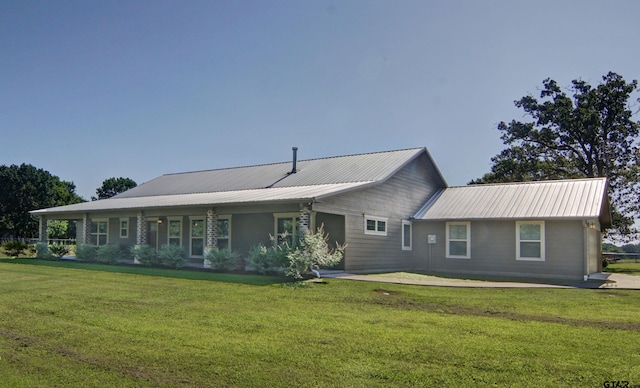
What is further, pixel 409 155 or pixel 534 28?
pixel 409 155

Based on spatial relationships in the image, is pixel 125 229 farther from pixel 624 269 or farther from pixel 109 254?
pixel 624 269

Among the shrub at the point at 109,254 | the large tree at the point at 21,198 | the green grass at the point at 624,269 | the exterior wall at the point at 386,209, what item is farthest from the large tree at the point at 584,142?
the large tree at the point at 21,198

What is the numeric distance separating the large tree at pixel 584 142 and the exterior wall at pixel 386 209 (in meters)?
15.6

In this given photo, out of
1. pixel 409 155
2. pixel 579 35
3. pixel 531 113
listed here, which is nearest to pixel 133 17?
pixel 409 155

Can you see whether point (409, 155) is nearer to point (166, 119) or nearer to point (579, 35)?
point (579, 35)

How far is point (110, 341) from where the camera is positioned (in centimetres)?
737

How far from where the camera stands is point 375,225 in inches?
792

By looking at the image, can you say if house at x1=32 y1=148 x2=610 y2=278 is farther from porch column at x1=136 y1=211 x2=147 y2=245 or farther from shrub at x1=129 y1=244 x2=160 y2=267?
shrub at x1=129 y1=244 x2=160 y2=267

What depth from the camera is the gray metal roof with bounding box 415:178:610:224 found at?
1820cm

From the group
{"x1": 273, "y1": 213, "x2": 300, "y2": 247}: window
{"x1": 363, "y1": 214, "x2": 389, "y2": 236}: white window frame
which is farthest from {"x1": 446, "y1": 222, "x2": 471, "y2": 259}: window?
{"x1": 273, "y1": 213, "x2": 300, "y2": 247}: window

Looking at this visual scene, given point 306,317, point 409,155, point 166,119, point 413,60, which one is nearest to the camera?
point 306,317

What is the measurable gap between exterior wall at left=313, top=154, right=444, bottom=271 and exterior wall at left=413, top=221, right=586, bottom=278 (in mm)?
964

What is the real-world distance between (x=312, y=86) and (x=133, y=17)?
8.20 metres

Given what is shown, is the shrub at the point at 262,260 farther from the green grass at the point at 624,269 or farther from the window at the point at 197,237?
the green grass at the point at 624,269
